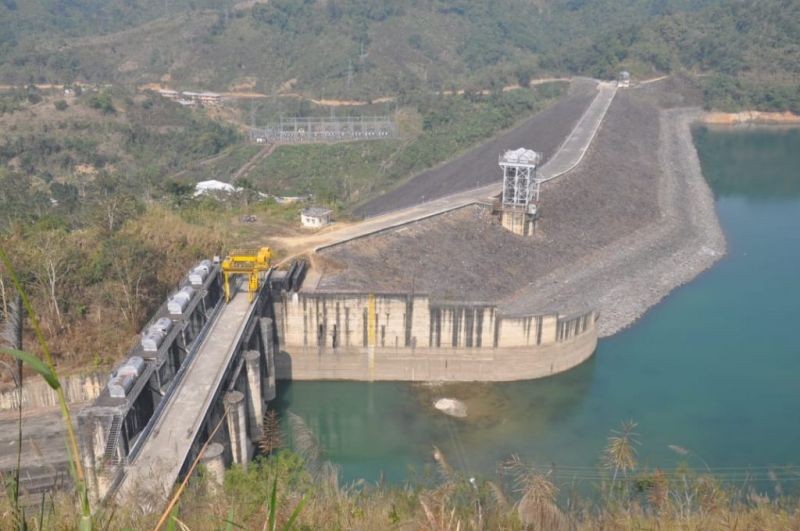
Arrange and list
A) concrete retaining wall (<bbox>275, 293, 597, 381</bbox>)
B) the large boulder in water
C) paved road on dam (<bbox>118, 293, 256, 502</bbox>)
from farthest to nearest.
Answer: concrete retaining wall (<bbox>275, 293, 597, 381</bbox>), the large boulder in water, paved road on dam (<bbox>118, 293, 256, 502</bbox>)

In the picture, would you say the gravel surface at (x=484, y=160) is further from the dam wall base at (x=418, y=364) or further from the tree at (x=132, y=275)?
the tree at (x=132, y=275)

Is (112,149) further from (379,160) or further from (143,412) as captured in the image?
(143,412)

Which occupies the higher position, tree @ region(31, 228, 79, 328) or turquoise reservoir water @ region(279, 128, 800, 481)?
tree @ region(31, 228, 79, 328)

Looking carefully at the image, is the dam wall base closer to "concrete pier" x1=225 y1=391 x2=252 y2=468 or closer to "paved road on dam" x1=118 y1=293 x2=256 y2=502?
"paved road on dam" x1=118 y1=293 x2=256 y2=502

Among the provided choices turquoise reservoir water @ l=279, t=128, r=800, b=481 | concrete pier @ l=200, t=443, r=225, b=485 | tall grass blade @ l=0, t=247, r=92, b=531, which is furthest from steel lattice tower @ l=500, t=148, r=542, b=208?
tall grass blade @ l=0, t=247, r=92, b=531

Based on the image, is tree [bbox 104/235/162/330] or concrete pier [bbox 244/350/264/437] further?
tree [bbox 104/235/162/330]

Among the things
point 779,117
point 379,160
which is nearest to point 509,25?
point 779,117

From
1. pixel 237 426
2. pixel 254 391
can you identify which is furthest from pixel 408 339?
pixel 237 426

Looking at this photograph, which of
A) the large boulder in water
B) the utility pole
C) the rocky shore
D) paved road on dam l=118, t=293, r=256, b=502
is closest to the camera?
paved road on dam l=118, t=293, r=256, b=502

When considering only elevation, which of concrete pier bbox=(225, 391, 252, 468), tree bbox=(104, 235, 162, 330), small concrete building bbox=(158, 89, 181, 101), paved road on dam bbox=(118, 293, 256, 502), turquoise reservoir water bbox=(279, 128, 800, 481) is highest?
small concrete building bbox=(158, 89, 181, 101)
